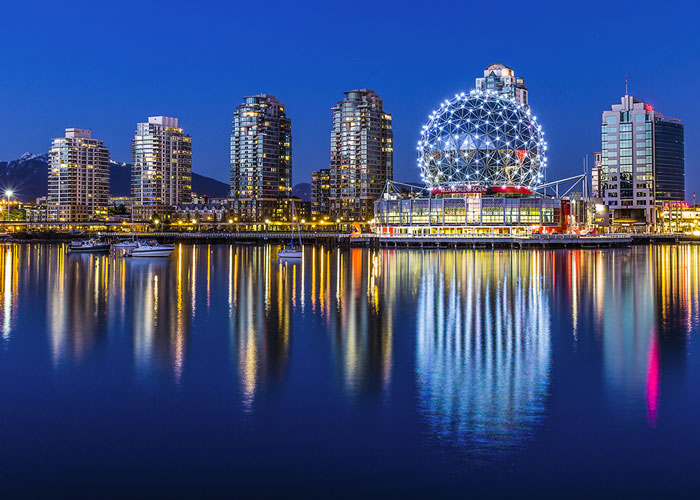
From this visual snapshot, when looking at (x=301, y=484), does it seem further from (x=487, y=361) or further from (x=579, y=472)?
(x=487, y=361)

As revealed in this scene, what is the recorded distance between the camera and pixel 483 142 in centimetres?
11556

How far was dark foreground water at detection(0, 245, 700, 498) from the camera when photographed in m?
11.6

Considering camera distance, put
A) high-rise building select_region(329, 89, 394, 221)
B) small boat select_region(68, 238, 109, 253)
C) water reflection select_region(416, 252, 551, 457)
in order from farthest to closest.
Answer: high-rise building select_region(329, 89, 394, 221), small boat select_region(68, 238, 109, 253), water reflection select_region(416, 252, 551, 457)

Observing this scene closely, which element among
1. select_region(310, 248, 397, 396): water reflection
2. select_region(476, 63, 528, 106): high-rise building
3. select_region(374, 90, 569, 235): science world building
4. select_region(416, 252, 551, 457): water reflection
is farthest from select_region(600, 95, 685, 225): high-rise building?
select_region(416, 252, 551, 457): water reflection

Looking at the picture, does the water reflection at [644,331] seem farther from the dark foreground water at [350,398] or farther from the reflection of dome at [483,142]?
the reflection of dome at [483,142]

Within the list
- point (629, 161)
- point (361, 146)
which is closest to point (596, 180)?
point (629, 161)

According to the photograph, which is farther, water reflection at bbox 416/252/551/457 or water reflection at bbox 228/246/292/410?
water reflection at bbox 228/246/292/410

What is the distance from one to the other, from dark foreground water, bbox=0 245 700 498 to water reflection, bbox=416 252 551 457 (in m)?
0.07

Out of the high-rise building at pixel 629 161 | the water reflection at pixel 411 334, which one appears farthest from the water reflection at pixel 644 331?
the high-rise building at pixel 629 161

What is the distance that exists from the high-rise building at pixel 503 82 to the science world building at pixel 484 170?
5897 centimetres

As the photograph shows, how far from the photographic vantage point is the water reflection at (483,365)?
44.9 ft

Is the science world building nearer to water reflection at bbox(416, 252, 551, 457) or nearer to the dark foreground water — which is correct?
water reflection at bbox(416, 252, 551, 457)

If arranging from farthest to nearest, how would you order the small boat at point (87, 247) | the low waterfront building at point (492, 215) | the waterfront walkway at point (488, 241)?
the low waterfront building at point (492, 215), the waterfront walkway at point (488, 241), the small boat at point (87, 247)

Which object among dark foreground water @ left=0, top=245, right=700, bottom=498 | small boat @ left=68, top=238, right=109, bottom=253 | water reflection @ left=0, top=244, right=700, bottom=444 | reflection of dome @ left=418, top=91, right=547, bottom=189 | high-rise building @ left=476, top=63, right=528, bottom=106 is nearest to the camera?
dark foreground water @ left=0, top=245, right=700, bottom=498
